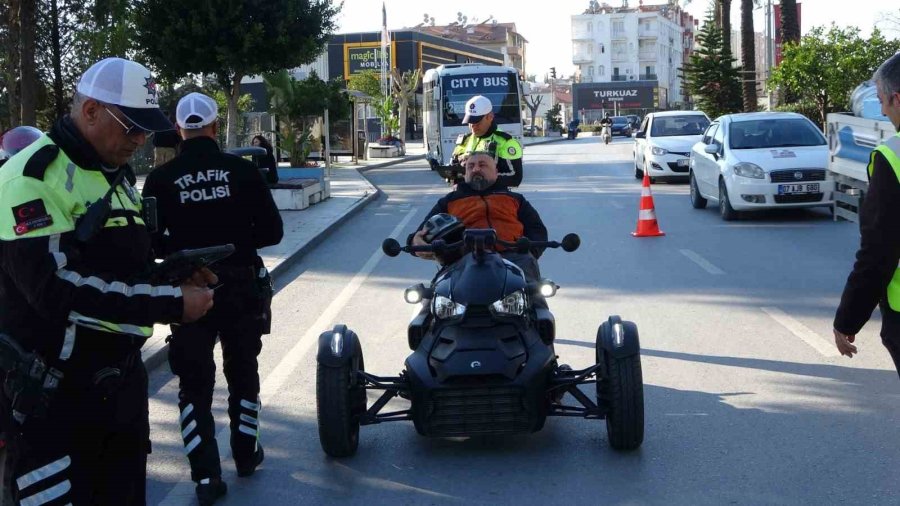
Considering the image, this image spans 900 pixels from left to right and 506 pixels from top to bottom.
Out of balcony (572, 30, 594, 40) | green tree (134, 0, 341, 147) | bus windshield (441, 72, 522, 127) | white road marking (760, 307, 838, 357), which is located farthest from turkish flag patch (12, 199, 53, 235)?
balcony (572, 30, 594, 40)

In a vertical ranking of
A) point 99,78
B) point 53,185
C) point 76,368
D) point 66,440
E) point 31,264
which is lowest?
point 66,440

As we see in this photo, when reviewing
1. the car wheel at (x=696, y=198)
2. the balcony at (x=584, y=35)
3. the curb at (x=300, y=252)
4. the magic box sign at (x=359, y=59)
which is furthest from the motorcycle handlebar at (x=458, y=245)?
the balcony at (x=584, y=35)

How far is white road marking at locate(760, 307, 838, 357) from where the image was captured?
8.27 meters

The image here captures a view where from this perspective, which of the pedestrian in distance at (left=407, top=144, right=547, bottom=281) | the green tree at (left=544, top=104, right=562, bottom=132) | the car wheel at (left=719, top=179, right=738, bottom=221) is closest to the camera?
the pedestrian in distance at (left=407, top=144, right=547, bottom=281)

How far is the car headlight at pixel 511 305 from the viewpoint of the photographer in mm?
5727

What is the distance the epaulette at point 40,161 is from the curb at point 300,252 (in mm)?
3903

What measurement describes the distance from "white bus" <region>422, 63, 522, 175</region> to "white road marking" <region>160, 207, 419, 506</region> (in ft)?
59.3

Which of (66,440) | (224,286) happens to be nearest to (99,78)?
(66,440)

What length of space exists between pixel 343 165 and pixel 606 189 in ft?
57.8

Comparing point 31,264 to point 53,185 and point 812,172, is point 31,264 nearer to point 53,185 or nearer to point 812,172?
point 53,185

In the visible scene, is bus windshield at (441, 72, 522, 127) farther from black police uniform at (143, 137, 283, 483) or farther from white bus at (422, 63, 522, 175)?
black police uniform at (143, 137, 283, 483)

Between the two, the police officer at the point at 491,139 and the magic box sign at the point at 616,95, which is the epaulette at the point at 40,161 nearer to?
the police officer at the point at 491,139

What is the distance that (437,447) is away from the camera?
6199mm

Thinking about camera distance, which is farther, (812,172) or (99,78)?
(812,172)
